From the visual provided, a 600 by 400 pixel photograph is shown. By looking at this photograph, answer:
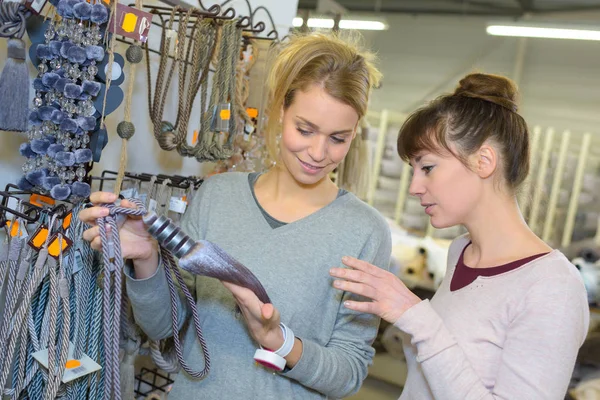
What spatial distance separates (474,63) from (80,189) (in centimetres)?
230

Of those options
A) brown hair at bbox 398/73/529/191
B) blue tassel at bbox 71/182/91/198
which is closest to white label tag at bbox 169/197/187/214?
blue tassel at bbox 71/182/91/198

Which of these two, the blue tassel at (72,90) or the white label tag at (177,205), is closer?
the blue tassel at (72,90)

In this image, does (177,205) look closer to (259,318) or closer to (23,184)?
(23,184)

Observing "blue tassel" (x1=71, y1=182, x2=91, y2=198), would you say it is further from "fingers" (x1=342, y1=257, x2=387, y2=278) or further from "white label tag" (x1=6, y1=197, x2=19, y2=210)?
"fingers" (x1=342, y1=257, x2=387, y2=278)

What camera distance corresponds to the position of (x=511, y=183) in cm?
104

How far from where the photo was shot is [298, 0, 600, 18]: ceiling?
10.6ft

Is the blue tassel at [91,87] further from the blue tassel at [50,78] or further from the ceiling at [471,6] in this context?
the ceiling at [471,6]

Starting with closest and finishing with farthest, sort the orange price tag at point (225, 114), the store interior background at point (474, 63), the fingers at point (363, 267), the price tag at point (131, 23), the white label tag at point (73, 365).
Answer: the fingers at point (363, 267) → the white label tag at point (73, 365) → the price tag at point (131, 23) → the orange price tag at point (225, 114) → the store interior background at point (474, 63)

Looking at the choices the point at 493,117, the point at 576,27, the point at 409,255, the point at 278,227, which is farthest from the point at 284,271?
the point at 576,27

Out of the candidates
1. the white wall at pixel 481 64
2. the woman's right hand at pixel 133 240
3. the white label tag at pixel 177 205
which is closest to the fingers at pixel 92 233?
the woman's right hand at pixel 133 240

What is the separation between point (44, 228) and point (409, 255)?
2246 millimetres

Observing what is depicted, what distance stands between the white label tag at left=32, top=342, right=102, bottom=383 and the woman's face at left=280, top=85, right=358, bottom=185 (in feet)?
2.15

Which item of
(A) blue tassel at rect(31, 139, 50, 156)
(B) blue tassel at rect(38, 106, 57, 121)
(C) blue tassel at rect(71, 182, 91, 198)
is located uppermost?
(B) blue tassel at rect(38, 106, 57, 121)

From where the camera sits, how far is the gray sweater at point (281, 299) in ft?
3.50
